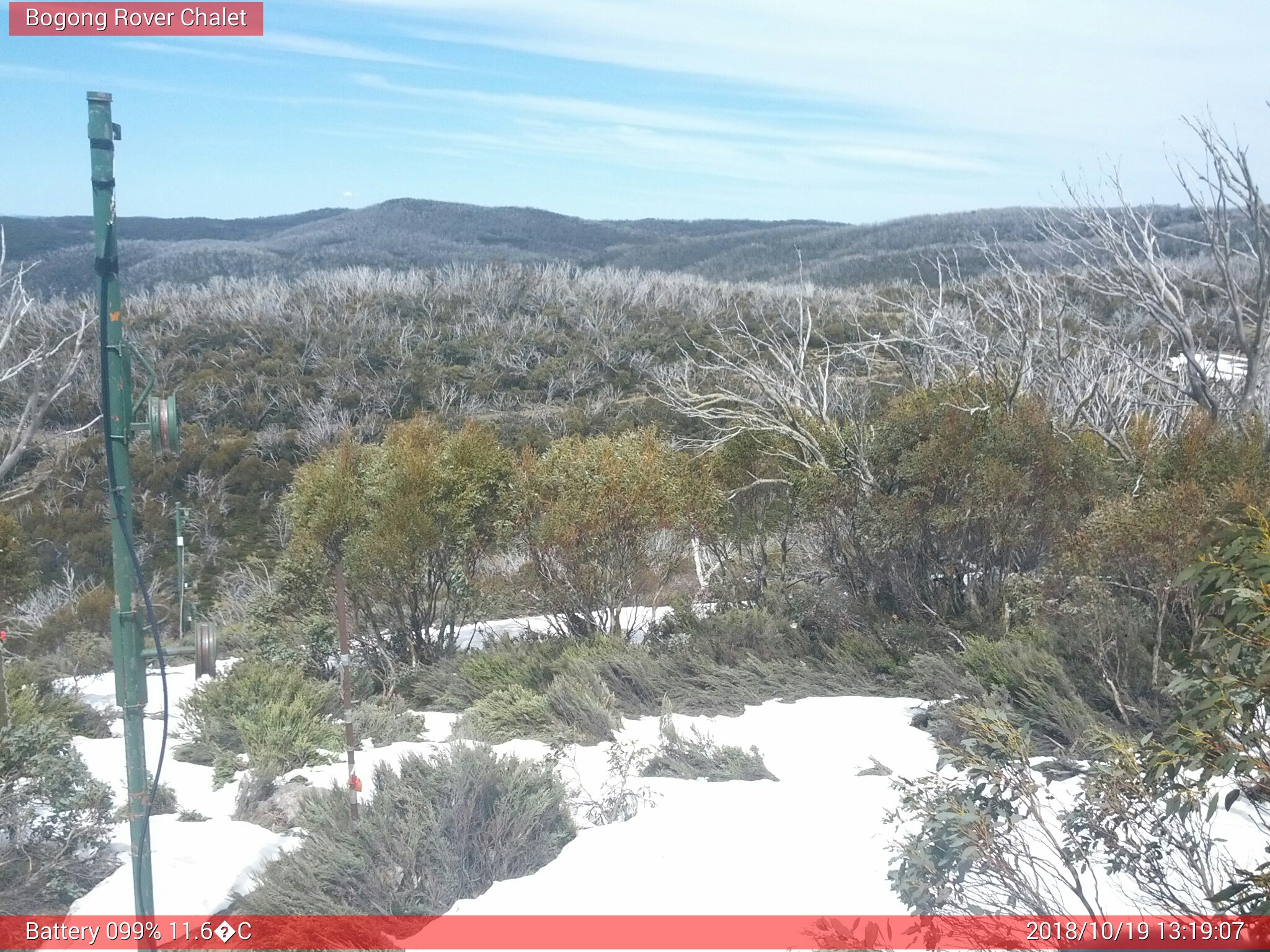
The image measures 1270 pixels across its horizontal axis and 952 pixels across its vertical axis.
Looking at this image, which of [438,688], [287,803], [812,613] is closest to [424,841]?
[287,803]

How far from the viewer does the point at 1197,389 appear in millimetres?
10344

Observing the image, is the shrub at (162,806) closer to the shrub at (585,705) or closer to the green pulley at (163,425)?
the shrub at (585,705)

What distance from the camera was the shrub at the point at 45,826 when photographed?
4.84 m

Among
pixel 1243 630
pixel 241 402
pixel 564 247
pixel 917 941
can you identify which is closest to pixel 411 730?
pixel 917 941

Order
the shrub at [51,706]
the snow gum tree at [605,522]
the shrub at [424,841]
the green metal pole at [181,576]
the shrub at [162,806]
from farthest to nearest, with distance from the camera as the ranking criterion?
the snow gum tree at [605,522], the shrub at [51,706], the shrub at [162,806], the shrub at [424,841], the green metal pole at [181,576]

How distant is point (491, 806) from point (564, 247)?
7695cm

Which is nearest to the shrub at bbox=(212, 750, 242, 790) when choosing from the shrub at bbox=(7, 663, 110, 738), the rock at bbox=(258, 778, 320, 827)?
the rock at bbox=(258, 778, 320, 827)

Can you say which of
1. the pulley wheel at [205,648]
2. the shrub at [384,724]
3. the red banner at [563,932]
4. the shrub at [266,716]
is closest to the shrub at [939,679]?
the red banner at [563,932]

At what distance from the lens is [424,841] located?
480 centimetres

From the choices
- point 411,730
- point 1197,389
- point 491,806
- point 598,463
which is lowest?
point 411,730

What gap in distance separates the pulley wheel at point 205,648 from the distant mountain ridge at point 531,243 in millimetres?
39173

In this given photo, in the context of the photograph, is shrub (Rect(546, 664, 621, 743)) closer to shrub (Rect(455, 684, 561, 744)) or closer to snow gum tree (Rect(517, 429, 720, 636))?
shrub (Rect(455, 684, 561, 744))

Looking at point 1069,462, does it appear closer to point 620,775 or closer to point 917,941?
point 620,775

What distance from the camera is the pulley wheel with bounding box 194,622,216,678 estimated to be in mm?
3627
